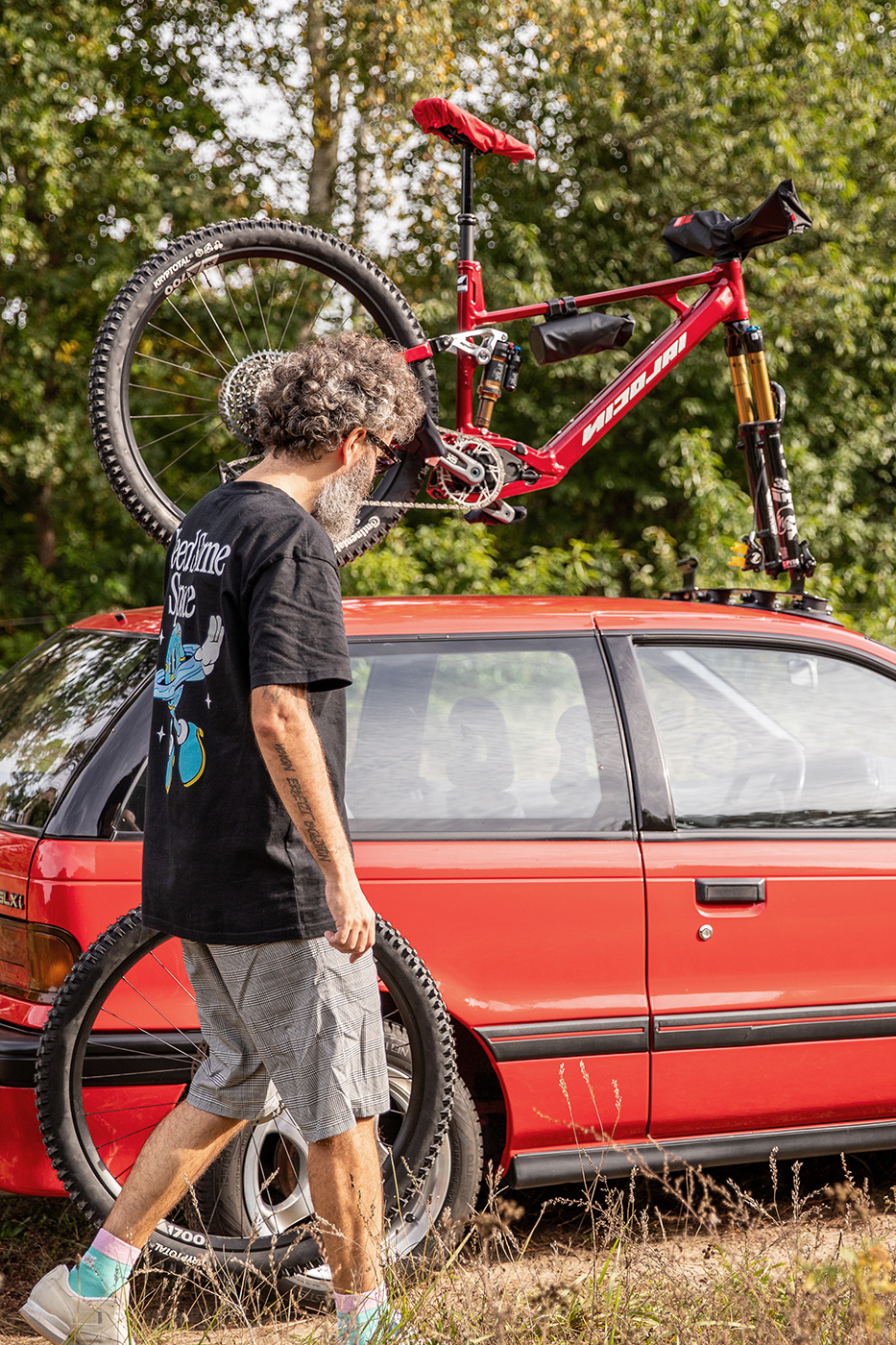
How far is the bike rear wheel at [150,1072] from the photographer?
2547 millimetres

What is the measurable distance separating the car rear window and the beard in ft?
2.67

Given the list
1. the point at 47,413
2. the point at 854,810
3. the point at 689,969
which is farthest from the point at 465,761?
the point at 47,413

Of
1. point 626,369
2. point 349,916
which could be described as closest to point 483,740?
point 349,916

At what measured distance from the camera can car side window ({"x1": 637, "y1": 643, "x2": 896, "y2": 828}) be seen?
306 centimetres

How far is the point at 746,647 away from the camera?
3.22 meters

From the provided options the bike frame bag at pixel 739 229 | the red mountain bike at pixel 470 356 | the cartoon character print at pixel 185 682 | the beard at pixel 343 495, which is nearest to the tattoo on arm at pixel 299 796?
the cartoon character print at pixel 185 682

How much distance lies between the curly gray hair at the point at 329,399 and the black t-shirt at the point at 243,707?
0.14 metres

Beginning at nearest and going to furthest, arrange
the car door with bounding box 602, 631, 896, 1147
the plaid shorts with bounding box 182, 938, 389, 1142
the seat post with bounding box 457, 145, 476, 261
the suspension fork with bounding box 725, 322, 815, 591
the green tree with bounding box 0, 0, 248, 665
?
the plaid shorts with bounding box 182, 938, 389, 1142, the car door with bounding box 602, 631, 896, 1147, the seat post with bounding box 457, 145, 476, 261, the suspension fork with bounding box 725, 322, 815, 591, the green tree with bounding box 0, 0, 248, 665

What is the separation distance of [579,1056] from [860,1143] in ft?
2.72

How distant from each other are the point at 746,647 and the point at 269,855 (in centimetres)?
162

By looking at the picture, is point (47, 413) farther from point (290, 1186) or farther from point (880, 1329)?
point (880, 1329)

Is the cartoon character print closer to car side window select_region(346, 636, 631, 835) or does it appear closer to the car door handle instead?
car side window select_region(346, 636, 631, 835)

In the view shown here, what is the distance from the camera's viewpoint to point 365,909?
2.15 metres

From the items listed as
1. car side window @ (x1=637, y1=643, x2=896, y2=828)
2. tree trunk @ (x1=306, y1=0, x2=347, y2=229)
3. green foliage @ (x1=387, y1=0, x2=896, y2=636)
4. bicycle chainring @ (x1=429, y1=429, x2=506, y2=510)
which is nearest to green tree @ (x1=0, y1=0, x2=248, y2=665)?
tree trunk @ (x1=306, y1=0, x2=347, y2=229)
